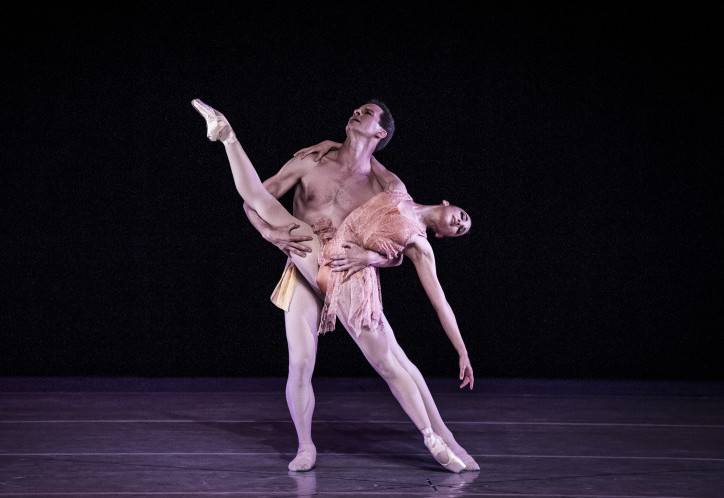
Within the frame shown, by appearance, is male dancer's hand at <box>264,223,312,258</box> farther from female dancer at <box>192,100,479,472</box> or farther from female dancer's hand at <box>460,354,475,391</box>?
female dancer's hand at <box>460,354,475,391</box>

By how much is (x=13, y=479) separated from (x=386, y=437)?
1.55 metres

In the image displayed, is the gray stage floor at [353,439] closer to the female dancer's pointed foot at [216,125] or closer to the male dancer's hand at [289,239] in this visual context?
the male dancer's hand at [289,239]

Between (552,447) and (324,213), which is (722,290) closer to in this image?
(552,447)

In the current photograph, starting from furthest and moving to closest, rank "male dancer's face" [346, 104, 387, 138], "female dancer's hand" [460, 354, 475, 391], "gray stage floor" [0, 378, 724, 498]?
"male dancer's face" [346, 104, 387, 138] → "female dancer's hand" [460, 354, 475, 391] → "gray stage floor" [0, 378, 724, 498]

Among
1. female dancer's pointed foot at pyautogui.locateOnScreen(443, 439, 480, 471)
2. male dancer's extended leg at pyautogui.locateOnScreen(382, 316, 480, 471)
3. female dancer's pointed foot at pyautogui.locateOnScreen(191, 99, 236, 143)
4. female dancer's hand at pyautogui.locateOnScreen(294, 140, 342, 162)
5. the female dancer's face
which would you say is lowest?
female dancer's pointed foot at pyautogui.locateOnScreen(443, 439, 480, 471)

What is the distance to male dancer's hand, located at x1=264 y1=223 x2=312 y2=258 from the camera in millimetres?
3270

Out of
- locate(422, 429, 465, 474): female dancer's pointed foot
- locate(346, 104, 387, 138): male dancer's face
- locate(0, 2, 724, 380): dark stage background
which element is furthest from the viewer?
locate(0, 2, 724, 380): dark stage background

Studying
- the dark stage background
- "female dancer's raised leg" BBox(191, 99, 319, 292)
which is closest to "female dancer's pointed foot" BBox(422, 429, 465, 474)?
"female dancer's raised leg" BBox(191, 99, 319, 292)

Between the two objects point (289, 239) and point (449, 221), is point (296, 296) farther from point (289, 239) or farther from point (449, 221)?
point (449, 221)

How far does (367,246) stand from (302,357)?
480 millimetres

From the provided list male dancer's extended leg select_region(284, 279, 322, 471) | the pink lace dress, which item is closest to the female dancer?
the pink lace dress

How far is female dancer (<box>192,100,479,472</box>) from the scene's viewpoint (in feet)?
10.3

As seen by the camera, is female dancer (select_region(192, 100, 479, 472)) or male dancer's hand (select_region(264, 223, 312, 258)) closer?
female dancer (select_region(192, 100, 479, 472))

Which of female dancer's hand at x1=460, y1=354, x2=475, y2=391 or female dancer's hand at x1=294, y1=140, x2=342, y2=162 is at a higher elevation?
female dancer's hand at x1=294, y1=140, x2=342, y2=162
